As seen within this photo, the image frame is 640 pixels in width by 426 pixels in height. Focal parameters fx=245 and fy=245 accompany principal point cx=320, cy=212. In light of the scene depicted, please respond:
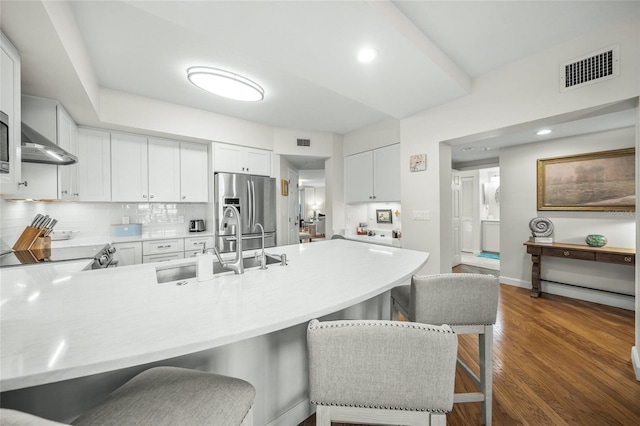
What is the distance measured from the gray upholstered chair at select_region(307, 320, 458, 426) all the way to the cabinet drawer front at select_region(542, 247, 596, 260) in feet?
12.6

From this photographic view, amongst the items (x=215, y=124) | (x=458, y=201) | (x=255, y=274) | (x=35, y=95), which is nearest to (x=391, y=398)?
(x=255, y=274)

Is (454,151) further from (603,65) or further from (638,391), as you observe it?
(638,391)

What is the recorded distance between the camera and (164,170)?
3535 millimetres

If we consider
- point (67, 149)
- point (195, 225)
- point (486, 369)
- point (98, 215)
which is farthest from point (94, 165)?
point (486, 369)

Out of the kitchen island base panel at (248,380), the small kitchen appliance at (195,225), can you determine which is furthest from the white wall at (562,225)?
the small kitchen appliance at (195,225)

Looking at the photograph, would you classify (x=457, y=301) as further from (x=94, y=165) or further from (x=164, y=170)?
(x=94, y=165)

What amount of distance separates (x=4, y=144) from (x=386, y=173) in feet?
12.7

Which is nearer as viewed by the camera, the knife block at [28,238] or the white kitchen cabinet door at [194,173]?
the knife block at [28,238]

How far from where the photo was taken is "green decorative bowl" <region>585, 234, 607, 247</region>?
323cm

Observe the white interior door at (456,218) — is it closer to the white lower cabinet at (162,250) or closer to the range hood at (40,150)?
→ the white lower cabinet at (162,250)

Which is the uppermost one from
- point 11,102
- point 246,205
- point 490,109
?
point 490,109

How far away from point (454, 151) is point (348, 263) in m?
4.01

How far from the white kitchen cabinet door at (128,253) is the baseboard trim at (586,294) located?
5.64 meters

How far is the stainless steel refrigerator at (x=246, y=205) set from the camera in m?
3.70
